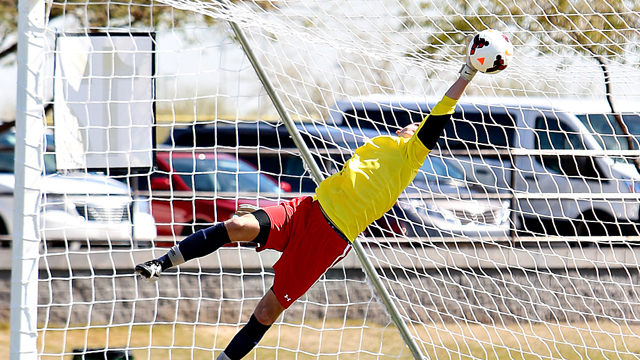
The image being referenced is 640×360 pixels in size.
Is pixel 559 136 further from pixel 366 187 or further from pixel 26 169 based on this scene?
pixel 26 169

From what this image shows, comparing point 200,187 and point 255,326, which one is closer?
point 255,326

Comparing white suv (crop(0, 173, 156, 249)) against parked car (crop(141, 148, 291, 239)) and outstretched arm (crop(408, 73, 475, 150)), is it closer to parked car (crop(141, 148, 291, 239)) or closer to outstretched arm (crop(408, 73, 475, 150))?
parked car (crop(141, 148, 291, 239))

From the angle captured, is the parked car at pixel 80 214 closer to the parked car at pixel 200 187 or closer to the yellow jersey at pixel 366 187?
the parked car at pixel 200 187

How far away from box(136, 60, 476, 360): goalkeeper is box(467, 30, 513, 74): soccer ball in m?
0.50

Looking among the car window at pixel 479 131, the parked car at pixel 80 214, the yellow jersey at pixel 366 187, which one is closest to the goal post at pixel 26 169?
the yellow jersey at pixel 366 187

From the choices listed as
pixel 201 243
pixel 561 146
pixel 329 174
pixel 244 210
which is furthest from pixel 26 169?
pixel 561 146

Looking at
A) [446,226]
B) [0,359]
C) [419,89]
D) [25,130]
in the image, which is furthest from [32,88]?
[446,226]

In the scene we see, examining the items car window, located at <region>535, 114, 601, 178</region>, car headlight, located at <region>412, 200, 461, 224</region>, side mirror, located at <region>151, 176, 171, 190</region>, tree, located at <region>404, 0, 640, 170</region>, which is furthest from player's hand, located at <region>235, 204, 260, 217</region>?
side mirror, located at <region>151, 176, 171, 190</region>

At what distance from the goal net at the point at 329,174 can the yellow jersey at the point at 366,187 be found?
1.84ft

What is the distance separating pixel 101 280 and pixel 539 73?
165 inches

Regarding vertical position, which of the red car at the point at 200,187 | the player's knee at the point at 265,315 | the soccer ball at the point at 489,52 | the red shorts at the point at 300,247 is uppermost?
the soccer ball at the point at 489,52

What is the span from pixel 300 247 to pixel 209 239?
1.61 feet

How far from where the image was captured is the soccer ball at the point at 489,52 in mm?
3105

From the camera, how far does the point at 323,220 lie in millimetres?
3551
